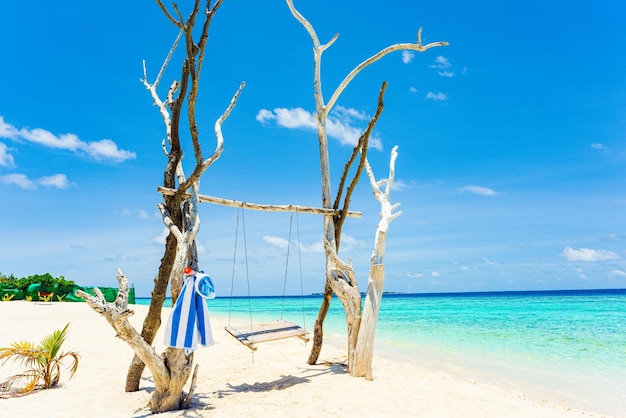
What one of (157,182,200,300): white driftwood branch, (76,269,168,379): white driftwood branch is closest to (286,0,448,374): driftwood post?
(157,182,200,300): white driftwood branch

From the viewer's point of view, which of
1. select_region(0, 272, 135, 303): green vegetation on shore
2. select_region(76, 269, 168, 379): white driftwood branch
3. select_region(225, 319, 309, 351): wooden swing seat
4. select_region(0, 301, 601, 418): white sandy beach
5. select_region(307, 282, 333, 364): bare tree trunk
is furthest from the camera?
select_region(0, 272, 135, 303): green vegetation on shore

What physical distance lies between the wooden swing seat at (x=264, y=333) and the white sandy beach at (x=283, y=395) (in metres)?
0.65

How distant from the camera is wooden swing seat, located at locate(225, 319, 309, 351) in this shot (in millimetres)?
6148

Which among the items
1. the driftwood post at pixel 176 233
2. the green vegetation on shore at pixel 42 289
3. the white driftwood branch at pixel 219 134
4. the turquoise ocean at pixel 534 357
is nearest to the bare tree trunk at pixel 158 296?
the driftwood post at pixel 176 233

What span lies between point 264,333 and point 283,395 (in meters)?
1.06

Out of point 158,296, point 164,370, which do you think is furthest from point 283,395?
point 158,296

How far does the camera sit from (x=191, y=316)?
4797 millimetres

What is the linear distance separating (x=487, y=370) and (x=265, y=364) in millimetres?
4558

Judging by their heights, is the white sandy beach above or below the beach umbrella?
below

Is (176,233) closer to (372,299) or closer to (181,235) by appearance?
(181,235)

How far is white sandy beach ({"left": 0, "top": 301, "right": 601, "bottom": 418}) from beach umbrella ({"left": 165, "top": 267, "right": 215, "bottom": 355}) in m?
0.80

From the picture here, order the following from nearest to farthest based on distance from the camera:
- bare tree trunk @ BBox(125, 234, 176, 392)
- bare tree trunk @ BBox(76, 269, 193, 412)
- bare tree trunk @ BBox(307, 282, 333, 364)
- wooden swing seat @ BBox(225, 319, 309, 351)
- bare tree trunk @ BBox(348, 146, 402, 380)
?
1. bare tree trunk @ BBox(76, 269, 193, 412)
2. bare tree trunk @ BBox(125, 234, 176, 392)
3. wooden swing seat @ BBox(225, 319, 309, 351)
4. bare tree trunk @ BBox(348, 146, 402, 380)
5. bare tree trunk @ BBox(307, 282, 333, 364)

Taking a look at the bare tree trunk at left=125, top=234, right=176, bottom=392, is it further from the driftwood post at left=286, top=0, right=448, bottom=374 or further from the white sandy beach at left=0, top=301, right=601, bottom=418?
the driftwood post at left=286, top=0, right=448, bottom=374

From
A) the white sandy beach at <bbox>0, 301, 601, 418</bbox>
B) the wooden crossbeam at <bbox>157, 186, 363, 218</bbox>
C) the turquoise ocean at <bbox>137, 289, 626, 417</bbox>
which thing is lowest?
the turquoise ocean at <bbox>137, 289, 626, 417</bbox>
